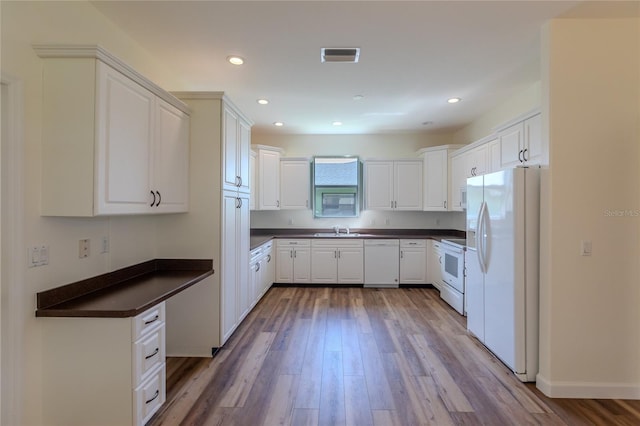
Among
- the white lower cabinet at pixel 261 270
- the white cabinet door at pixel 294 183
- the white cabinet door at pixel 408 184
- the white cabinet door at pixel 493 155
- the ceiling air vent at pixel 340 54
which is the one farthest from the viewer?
the white cabinet door at pixel 294 183

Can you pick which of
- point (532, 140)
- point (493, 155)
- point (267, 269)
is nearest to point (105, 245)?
point (267, 269)

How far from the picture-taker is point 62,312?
1.71 m

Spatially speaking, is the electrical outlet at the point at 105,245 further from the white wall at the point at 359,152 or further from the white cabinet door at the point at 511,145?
the white cabinet door at the point at 511,145

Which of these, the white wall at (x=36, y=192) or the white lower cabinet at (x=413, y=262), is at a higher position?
the white wall at (x=36, y=192)

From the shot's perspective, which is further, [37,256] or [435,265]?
[435,265]

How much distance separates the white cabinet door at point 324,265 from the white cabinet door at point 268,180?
112cm

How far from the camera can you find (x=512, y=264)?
245 cm

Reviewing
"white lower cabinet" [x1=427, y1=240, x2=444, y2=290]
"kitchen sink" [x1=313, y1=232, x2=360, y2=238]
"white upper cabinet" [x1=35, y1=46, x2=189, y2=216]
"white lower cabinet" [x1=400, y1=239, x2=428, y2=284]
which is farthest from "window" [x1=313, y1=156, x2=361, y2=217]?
"white upper cabinet" [x1=35, y1=46, x2=189, y2=216]

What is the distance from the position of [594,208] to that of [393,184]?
3.28 metres

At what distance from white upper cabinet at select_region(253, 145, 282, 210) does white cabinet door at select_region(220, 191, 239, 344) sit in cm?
208

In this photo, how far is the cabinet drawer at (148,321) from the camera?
5.81 ft

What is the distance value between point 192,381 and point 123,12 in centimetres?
285

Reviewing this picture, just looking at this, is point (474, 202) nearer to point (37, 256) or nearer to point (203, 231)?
point (203, 231)

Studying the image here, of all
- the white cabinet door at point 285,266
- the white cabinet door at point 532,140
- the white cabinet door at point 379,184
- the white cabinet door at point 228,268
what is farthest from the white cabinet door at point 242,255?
the white cabinet door at point 532,140
